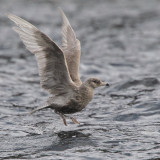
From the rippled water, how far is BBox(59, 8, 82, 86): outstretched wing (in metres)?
0.94

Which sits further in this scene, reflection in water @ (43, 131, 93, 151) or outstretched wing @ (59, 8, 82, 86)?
outstretched wing @ (59, 8, 82, 86)

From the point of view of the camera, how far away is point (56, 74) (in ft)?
26.6

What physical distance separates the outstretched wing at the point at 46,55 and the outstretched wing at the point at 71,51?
1.64 ft

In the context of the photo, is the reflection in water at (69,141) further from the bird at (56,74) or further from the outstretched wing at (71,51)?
the outstretched wing at (71,51)

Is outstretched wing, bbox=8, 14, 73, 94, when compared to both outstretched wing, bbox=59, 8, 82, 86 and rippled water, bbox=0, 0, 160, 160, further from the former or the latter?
rippled water, bbox=0, 0, 160, 160

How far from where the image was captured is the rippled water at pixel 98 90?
773 cm

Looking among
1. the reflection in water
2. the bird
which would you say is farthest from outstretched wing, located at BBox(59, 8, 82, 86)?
the reflection in water

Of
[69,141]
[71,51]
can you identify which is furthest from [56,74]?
[71,51]

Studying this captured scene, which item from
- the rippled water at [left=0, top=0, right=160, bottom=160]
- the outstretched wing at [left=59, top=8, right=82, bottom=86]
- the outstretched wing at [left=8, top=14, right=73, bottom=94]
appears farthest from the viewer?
the outstretched wing at [left=59, top=8, right=82, bottom=86]

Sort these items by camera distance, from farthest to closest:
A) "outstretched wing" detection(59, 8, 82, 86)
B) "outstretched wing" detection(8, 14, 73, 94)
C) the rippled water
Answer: "outstretched wing" detection(59, 8, 82, 86), the rippled water, "outstretched wing" detection(8, 14, 73, 94)

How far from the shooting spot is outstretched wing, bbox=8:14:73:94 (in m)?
7.60

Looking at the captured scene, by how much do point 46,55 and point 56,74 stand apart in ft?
1.50

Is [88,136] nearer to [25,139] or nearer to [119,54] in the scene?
[25,139]

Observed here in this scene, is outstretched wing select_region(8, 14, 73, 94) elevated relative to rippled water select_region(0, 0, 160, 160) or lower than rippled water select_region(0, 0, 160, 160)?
elevated
